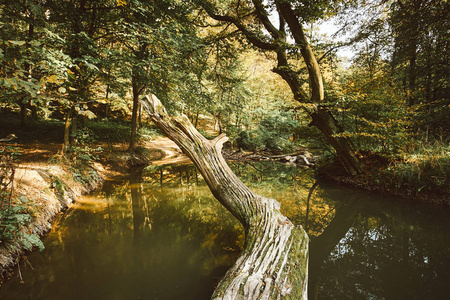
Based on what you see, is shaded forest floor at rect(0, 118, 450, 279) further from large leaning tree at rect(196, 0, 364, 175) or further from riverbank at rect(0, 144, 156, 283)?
large leaning tree at rect(196, 0, 364, 175)

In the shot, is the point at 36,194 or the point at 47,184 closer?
the point at 36,194

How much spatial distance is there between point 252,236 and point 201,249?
1038 millimetres

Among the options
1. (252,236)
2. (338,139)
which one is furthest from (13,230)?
(338,139)

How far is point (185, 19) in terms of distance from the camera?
636 centimetres

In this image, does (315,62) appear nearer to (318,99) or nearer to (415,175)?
(318,99)

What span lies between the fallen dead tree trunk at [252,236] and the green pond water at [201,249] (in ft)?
1.94

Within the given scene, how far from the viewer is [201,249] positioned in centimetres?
308

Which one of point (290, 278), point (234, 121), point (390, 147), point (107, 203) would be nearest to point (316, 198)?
point (390, 147)

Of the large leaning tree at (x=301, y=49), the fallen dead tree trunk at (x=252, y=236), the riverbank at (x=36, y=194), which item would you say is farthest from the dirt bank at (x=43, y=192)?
the large leaning tree at (x=301, y=49)

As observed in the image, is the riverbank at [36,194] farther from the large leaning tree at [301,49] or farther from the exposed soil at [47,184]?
the large leaning tree at [301,49]

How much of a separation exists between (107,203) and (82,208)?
52 centimetres

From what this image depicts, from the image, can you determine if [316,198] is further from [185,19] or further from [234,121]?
[234,121]

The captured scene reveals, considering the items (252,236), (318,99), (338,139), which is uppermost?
A: (318,99)

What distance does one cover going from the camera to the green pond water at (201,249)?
2277mm
